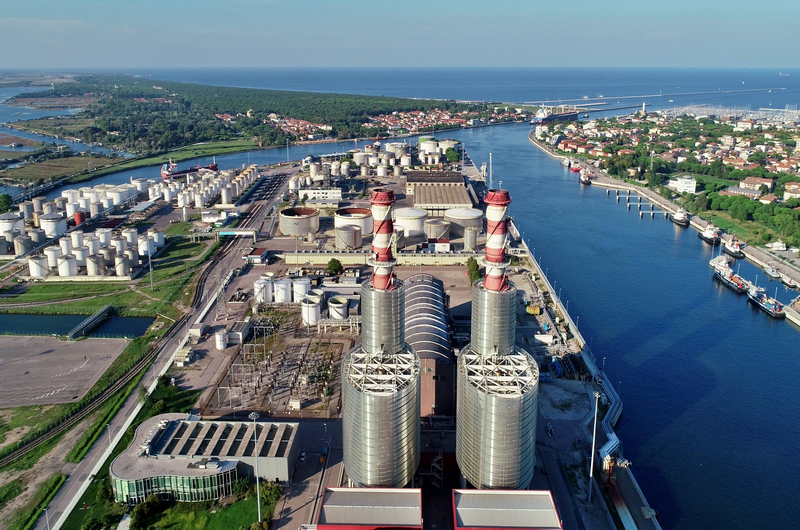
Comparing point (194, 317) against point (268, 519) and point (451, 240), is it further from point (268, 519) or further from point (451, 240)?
point (451, 240)

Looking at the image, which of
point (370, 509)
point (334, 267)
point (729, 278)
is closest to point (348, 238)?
point (334, 267)

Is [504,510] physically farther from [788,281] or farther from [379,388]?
[788,281]

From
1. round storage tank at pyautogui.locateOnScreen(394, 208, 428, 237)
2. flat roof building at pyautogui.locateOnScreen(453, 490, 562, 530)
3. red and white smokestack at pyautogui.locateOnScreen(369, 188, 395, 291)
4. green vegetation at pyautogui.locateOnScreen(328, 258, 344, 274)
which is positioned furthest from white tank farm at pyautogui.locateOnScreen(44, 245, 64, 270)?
flat roof building at pyautogui.locateOnScreen(453, 490, 562, 530)

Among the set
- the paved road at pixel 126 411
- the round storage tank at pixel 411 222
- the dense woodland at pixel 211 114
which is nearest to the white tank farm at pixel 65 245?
the paved road at pixel 126 411

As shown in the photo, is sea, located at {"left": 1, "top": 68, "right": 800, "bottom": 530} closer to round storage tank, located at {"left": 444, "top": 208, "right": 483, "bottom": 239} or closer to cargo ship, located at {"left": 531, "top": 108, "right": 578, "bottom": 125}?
round storage tank, located at {"left": 444, "top": 208, "right": 483, "bottom": 239}

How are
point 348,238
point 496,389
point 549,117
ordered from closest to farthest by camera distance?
point 496,389
point 348,238
point 549,117

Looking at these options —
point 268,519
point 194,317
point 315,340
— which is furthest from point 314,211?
point 268,519
